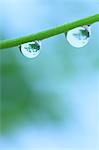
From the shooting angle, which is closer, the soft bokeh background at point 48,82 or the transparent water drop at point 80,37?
the transparent water drop at point 80,37

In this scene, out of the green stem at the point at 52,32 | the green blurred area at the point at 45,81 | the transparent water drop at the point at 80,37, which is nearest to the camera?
the green stem at the point at 52,32

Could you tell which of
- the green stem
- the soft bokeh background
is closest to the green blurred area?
the soft bokeh background

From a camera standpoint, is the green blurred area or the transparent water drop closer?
the transparent water drop

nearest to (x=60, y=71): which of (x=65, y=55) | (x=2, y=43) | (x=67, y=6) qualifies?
(x=65, y=55)

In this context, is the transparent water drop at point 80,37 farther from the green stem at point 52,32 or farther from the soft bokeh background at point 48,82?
the soft bokeh background at point 48,82

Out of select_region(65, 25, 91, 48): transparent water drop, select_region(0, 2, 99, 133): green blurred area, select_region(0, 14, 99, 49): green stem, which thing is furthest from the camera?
select_region(0, 2, 99, 133): green blurred area

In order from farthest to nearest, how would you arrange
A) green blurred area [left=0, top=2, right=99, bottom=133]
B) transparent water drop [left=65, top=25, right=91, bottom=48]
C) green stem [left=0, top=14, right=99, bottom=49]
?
1. green blurred area [left=0, top=2, right=99, bottom=133]
2. transparent water drop [left=65, top=25, right=91, bottom=48]
3. green stem [left=0, top=14, right=99, bottom=49]

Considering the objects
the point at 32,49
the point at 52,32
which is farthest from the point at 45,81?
the point at 52,32

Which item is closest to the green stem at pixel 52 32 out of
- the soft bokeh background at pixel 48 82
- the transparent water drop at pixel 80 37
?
the transparent water drop at pixel 80 37

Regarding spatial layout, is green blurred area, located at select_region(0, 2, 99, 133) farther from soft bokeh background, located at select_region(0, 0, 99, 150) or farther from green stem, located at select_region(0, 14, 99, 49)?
green stem, located at select_region(0, 14, 99, 49)
